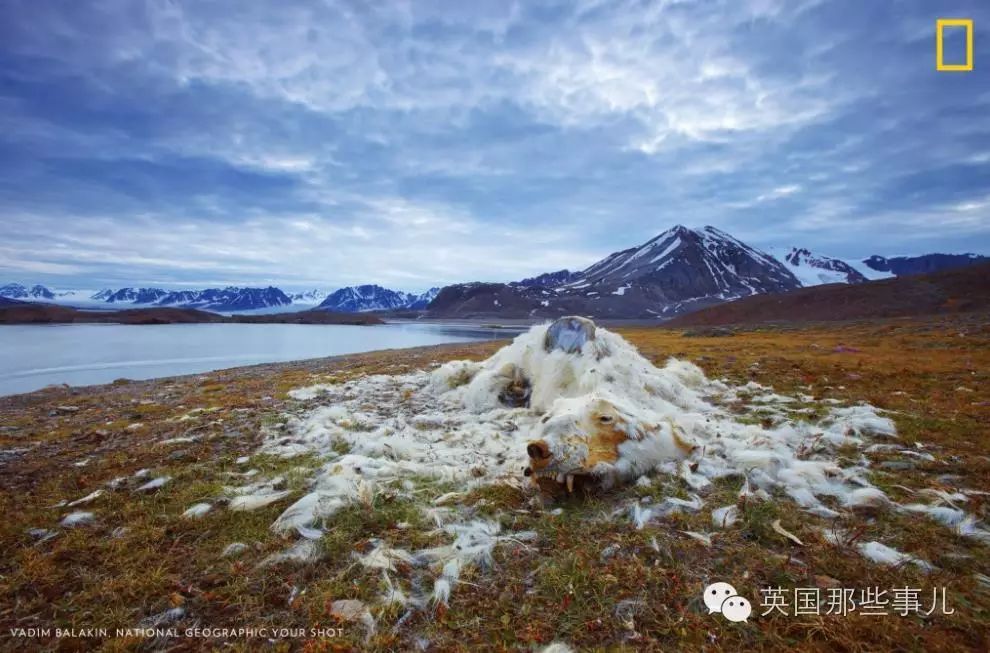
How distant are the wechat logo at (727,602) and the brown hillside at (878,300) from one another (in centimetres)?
5487

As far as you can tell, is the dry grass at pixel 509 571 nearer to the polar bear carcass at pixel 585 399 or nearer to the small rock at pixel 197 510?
the small rock at pixel 197 510

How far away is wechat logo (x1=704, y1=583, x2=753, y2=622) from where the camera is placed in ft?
8.96

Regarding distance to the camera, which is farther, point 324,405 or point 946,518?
point 324,405

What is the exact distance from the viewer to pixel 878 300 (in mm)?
50844

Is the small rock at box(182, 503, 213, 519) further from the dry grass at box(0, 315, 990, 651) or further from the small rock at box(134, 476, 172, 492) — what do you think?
the small rock at box(134, 476, 172, 492)

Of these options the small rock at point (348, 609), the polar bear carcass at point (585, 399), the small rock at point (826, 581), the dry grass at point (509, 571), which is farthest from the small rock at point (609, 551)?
the small rock at point (348, 609)

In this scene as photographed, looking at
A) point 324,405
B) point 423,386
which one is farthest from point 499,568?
point 423,386

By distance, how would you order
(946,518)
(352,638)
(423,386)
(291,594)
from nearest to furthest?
(352,638), (291,594), (946,518), (423,386)

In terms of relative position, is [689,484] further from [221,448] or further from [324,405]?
[324,405]

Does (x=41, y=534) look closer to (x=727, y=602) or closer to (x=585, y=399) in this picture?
(x=585, y=399)

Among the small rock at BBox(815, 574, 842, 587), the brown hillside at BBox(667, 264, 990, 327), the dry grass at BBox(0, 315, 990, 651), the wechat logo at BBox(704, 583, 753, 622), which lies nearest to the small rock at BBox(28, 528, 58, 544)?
the dry grass at BBox(0, 315, 990, 651)

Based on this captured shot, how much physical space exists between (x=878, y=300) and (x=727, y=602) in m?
65.9

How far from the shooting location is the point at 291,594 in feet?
10.1

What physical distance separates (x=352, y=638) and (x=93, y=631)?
5.73 ft
